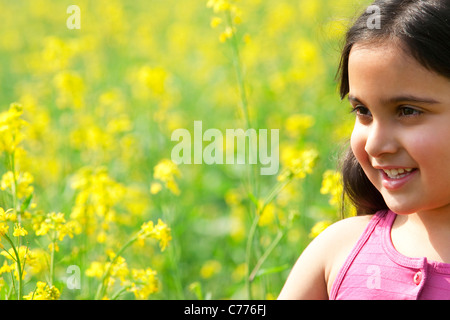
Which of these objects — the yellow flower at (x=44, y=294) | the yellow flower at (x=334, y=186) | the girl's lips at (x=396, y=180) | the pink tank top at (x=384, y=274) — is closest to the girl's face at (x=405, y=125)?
the girl's lips at (x=396, y=180)

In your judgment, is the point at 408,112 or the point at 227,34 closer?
the point at 408,112

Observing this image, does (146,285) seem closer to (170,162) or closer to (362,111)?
(170,162)

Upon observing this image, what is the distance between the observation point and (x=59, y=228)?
161 centimetres

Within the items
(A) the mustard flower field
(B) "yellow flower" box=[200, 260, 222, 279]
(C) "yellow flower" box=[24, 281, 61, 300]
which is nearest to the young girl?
(A) the mustard flower field

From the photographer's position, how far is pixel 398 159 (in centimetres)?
131

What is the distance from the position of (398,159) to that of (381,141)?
4cm

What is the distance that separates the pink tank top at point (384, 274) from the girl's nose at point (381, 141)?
22 centimetres

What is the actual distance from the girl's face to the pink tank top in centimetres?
12

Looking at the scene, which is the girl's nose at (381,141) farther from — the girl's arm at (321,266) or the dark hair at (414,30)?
the girl's arm at (321,266)

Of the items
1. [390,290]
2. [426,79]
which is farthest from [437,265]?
[426,79]

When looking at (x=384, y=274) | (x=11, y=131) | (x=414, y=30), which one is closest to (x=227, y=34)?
(x=11, y=131)

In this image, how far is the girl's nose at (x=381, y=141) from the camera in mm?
1312
